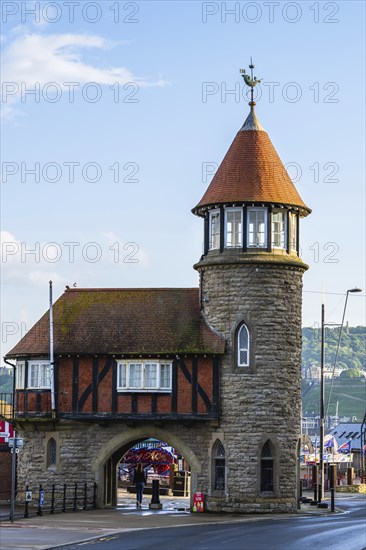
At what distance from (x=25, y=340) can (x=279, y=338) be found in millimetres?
9750

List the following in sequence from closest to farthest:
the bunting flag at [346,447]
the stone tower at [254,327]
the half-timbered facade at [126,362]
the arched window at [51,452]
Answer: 1. the stone tower at [254,327]
2. the half-timbered facade at [126,362]
3. the arched window at [51,452]
4. the bunting flag at [346,447]

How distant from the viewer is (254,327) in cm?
4184

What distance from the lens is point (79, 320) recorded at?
145 ft

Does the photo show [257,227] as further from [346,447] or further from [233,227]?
[346,447]

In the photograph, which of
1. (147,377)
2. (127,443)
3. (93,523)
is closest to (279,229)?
(147,377)

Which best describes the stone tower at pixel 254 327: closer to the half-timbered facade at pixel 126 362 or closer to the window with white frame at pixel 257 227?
the window with white frame at pixel 257 227

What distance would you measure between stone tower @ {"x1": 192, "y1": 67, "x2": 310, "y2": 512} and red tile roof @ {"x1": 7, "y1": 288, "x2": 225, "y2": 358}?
87cm

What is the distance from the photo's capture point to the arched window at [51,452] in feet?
142

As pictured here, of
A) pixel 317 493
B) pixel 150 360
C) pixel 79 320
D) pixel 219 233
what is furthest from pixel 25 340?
pixel 317 493

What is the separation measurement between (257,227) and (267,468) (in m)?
8.72

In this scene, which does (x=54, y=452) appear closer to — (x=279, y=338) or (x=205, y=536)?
(x=279, y=338)

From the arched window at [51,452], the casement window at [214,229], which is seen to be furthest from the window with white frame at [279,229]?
the arched window at [51,452]

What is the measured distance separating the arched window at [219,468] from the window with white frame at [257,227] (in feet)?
24.0

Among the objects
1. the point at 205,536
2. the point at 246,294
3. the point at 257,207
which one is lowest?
the point at 205,536
